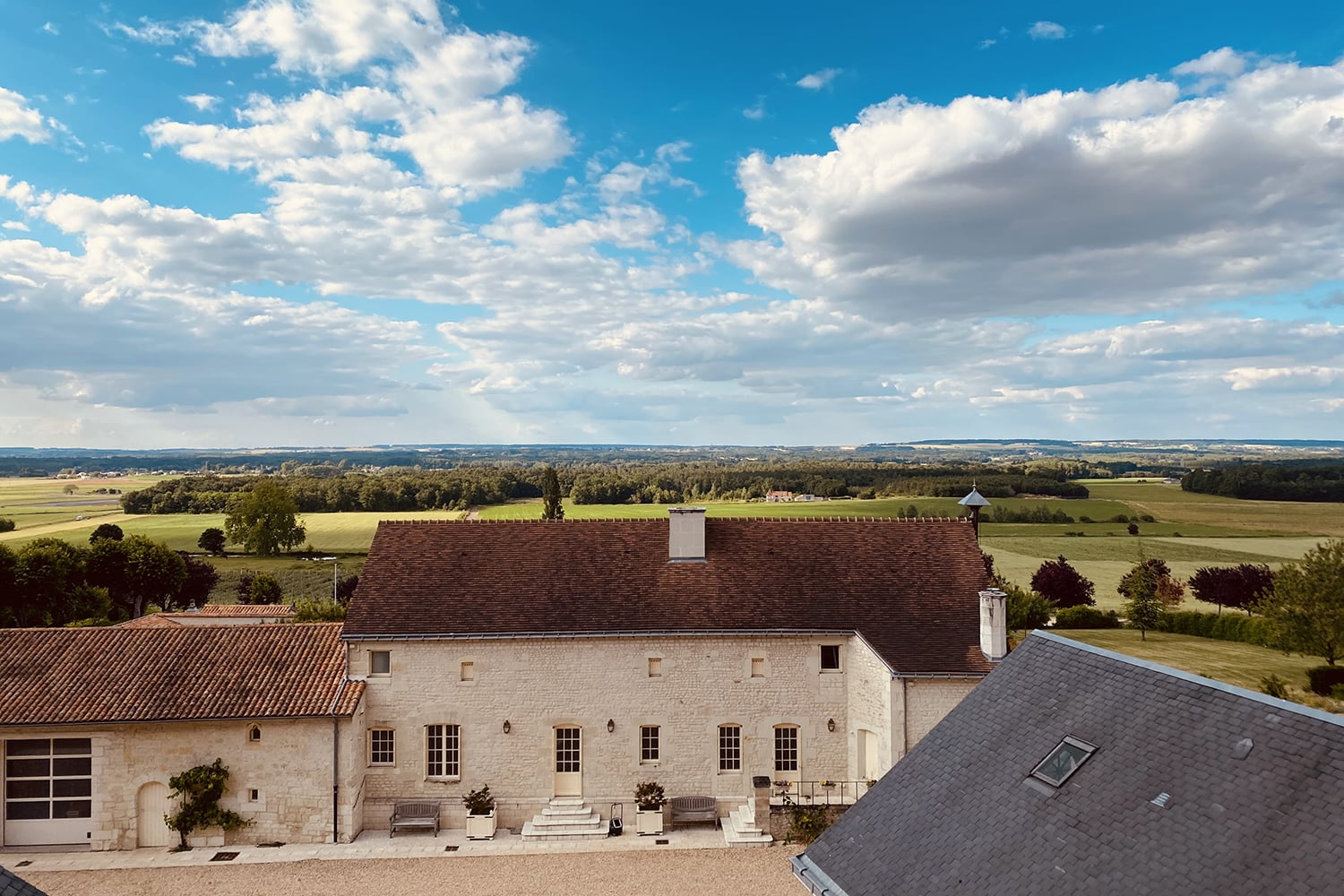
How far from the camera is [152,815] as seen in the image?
21.8 m

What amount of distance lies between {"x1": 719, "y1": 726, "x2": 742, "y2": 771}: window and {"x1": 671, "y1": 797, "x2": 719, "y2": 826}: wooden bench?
1.06 metres

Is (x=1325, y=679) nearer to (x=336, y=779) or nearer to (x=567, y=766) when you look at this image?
(x=567, y=766)

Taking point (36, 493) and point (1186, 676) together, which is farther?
point (36, 493)

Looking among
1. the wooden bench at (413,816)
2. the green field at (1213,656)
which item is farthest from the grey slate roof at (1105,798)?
the green field at (1213,656)

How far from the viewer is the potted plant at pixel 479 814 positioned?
886 inches

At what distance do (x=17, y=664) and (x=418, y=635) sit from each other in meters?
11.5

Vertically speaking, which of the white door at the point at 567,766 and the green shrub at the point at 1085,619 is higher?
the white door at the point at 567,766

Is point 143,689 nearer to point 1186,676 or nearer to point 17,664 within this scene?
point 17,664

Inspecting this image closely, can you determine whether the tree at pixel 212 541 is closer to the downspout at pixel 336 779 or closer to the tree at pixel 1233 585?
the downspout at pixel 336 779

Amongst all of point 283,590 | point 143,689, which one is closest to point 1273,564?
point 143,689

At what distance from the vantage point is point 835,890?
35.1 ft

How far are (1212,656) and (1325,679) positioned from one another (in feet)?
25.3

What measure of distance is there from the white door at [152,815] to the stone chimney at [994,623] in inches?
931

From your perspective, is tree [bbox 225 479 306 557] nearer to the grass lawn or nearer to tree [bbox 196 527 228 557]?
tree [bbox 196 527 228 557]
